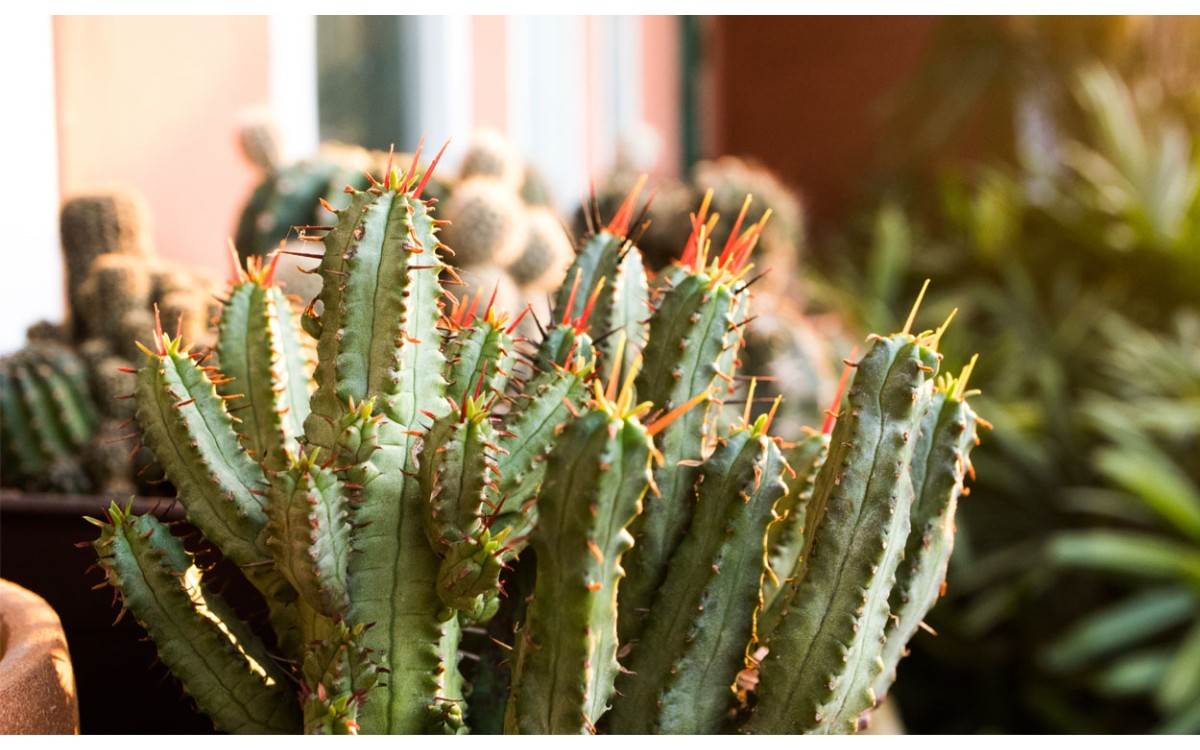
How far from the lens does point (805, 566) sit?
23.6 inches

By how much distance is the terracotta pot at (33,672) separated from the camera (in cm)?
54

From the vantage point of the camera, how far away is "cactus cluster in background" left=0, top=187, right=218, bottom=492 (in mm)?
961

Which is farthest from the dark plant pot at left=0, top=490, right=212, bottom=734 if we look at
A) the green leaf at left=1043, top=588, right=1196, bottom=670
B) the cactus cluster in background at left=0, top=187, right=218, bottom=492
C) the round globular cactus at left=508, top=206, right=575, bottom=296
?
the green leaf at left=1043, top=588, right=1196, bottom=670

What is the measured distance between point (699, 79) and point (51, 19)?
16.7 ft

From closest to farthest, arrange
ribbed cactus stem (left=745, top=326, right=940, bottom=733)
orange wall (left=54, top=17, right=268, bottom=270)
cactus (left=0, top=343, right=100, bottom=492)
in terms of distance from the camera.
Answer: ribbed cactus stem (left=745, top=326, right=940, bottom=733) → cactus (left=0, top=343, right=100, bottom=492) → orange wall (left=54, top=17, right=268, bottom=270)

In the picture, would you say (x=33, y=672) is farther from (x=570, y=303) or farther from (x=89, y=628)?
(x=570, y=303)

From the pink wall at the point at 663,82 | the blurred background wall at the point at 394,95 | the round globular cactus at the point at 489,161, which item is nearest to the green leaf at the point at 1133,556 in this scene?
the blurred background wall at the point at 394,95

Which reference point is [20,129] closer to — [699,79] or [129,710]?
[129,710]

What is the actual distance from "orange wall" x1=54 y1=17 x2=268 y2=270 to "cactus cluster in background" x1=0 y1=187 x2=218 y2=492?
0.06m

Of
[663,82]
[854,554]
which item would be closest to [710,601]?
[854,554]

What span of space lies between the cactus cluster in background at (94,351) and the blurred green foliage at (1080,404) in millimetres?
1876

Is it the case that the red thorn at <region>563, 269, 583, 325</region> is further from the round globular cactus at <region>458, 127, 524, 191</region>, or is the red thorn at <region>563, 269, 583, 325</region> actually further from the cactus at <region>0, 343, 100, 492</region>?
the round globular cactus at <region>458, 127, 524, 191</region>

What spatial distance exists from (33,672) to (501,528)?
25 cm

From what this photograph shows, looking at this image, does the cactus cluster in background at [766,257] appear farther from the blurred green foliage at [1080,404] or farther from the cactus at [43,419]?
the cactus at [43,419]
